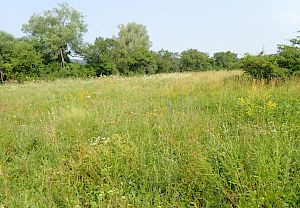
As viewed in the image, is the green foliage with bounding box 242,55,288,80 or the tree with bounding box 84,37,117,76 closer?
the green foliage with bounding box 242,55,288,80

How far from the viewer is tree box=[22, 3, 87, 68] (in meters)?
39.5

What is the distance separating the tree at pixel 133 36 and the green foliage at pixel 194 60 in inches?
283

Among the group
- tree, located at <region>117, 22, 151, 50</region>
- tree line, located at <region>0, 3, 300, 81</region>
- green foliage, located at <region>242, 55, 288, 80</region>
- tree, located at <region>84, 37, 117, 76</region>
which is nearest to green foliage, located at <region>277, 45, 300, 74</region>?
green foliage, located at <region>242, 55, 288, 80</region>

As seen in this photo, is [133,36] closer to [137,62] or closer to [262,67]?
[137,62]

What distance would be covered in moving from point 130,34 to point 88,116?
44263 mm

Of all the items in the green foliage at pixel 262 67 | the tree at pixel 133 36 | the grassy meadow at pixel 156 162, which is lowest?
the grassy meadow at pixel 156 162

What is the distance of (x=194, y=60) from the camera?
4406cm

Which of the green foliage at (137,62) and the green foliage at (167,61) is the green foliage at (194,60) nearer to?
the green foliage at (167,61)

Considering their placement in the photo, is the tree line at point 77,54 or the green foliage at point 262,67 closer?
the green foliage at point 262,67

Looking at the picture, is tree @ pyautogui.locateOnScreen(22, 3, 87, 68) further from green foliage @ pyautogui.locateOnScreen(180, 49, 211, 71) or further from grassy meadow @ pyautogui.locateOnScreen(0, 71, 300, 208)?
grassy meadow @ pyautogui.locateOnScreen(0, 71, 300, 208)

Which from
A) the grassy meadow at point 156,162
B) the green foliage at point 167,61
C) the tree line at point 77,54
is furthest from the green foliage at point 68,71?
the grassy meadow at point 156,162

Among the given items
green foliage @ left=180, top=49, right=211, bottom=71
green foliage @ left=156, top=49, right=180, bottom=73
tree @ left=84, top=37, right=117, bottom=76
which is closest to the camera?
tree @ left=84, top=37, right=117, bottom=76

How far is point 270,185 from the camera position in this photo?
7.34 ft

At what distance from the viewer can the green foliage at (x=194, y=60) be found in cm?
4378
